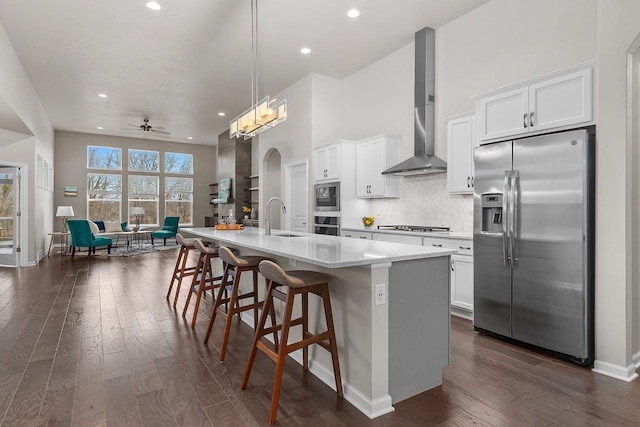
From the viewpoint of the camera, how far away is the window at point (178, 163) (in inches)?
473

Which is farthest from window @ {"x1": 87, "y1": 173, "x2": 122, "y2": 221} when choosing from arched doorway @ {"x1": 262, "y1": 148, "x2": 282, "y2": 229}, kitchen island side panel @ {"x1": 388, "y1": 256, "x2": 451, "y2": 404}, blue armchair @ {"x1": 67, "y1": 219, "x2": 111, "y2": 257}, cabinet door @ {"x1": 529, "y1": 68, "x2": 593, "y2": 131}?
cabinet door @ {"x1": 529, "y1": 68, "x2": 593, "y2": 131}

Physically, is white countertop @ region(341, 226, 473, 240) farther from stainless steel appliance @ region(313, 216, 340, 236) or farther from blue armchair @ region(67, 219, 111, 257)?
blue armchair @ region(67, 219, 111, 257)

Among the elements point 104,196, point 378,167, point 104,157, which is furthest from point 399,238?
point 104,157

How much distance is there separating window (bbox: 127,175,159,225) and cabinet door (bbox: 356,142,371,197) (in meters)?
8.72

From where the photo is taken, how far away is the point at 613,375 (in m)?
2.51

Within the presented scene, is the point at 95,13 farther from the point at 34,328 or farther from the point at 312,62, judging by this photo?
the point at 34,328

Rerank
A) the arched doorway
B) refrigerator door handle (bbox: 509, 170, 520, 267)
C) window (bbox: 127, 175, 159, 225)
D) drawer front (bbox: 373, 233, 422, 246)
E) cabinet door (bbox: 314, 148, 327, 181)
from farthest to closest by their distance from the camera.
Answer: window (bbox: 127, 175, 159, 225) → the arched doorway → cabinet door (bbox: 314, 148, 327, 181) → drawer front (bbox: 373, 233, 422, 246) → refrigerator door handle (bbox: 509, 170, 520, 267)

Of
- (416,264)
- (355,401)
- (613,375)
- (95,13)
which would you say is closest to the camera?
(355,401)

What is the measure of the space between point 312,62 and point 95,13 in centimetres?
288

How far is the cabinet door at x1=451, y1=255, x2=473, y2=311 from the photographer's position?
359cm

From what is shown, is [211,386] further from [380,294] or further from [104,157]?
[104,157]

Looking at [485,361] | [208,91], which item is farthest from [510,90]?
[208,91]

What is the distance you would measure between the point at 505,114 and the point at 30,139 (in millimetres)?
8443

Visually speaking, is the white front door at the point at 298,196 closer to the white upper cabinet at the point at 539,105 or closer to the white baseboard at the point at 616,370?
the white upper cabinet at the point at 539,105
